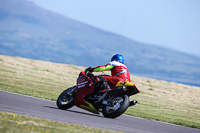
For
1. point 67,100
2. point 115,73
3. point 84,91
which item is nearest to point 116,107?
point 115,73

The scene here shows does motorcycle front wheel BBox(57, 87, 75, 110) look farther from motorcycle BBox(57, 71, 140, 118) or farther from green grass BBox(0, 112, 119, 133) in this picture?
green grass BBox(0, 112, 119, 133)

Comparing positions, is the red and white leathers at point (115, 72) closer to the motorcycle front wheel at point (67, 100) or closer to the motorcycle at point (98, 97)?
the motorcycle at point (98, 97)

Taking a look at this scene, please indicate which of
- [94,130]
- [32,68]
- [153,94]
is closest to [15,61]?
[32,68]

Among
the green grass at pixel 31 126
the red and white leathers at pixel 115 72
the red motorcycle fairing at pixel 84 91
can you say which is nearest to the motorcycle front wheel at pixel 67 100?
the red motorcycle fairing at pixel 84 91

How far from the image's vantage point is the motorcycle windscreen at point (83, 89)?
36.2ft

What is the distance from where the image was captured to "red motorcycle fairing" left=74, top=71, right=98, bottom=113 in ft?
36.1

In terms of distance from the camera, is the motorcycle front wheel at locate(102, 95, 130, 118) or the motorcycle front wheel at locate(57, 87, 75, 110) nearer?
the motorcycle front wheel at locate(102, 95, 130, 118)

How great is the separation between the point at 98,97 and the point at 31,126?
389cm

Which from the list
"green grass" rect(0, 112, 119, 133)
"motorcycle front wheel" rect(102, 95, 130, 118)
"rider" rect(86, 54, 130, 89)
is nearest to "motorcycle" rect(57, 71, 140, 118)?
"motorcycle front wheel" rect(102, 95, 130, 118)

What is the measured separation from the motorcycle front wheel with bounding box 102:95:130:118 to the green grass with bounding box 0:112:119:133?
2.13m

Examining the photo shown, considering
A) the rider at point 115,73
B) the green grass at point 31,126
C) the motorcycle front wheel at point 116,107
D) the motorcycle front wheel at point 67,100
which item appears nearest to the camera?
the green grass at point 31,126

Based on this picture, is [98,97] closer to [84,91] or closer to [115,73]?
[84,91]

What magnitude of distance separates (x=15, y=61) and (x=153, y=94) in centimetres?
1409

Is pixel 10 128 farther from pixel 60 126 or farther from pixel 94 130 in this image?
pixel 94 130
